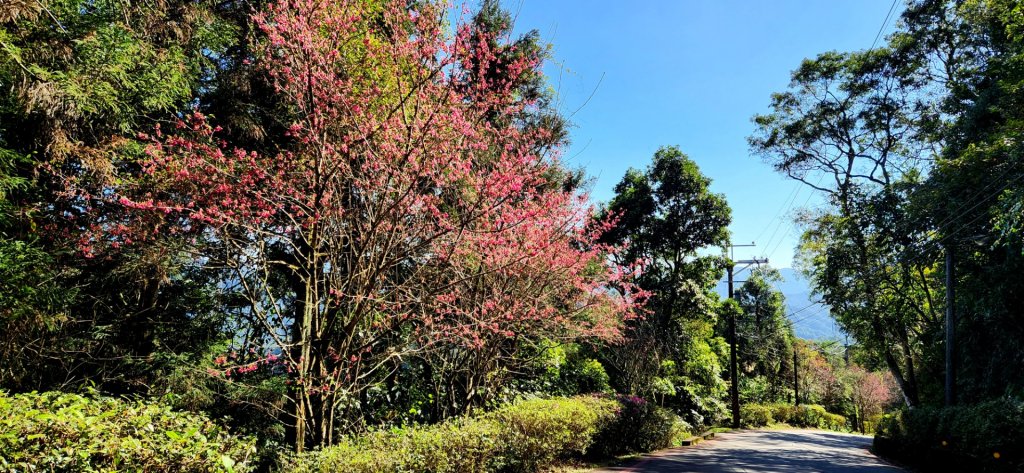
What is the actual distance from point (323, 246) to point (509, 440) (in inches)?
153

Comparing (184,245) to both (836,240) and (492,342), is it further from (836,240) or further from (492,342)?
(836,240)

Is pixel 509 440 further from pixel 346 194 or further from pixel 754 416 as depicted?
pixel 754 416

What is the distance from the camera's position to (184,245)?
21.0 ft

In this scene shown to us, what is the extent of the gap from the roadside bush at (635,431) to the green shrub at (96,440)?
27.4 ft

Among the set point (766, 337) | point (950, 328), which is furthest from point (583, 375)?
point (766, 337)

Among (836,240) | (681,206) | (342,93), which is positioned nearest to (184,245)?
(342,93)

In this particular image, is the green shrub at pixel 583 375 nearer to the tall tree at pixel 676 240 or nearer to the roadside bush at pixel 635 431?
the roadside bush at pixel 635 431

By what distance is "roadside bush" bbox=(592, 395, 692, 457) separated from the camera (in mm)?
10930

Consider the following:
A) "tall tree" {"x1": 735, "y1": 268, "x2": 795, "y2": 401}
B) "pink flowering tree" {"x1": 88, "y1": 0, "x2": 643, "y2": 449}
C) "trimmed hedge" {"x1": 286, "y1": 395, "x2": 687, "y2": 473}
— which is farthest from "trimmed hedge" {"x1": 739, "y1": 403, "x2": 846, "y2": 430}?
"pink flowering tree" {"x1": 88, "y1": 0, "x2": 643, "y2": 449}

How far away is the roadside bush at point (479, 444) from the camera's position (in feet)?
15.6

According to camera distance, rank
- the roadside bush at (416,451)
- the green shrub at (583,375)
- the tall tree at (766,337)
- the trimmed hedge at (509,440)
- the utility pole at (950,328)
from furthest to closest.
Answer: the tall tree at (766,337) < the green shrub at (583,375) < the utility pole at (950,328) < the trimmed hedge at (509,440) < the roadside bush at (416,451)

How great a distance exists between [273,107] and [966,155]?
587 inches

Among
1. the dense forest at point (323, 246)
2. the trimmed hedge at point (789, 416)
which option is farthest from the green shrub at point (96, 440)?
the trimmed hedge at point (789, 416)

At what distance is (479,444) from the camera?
653 cm
